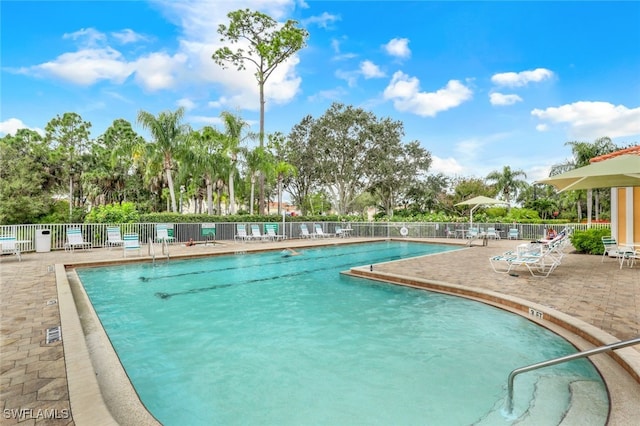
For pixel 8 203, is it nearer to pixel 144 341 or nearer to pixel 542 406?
pixel 144 341

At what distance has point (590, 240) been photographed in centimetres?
1161

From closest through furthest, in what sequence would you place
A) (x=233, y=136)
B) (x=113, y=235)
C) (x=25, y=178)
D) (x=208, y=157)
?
(x=113, y=235) < (x=208, y=157) < (x=233, y=136) < (x=25, y=178)

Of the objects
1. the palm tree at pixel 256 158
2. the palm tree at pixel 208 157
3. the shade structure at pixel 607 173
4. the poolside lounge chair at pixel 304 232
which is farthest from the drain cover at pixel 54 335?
the palm tree at pixel 256 158

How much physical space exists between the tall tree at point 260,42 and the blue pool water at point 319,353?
21621 mm

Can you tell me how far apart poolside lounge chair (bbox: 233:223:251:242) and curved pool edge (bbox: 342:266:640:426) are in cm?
1155

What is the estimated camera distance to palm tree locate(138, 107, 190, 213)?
1870 centimetres

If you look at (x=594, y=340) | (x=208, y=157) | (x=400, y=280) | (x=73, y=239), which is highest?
(x=208, y=157)

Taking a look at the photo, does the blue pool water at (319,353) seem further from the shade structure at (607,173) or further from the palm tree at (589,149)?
the palm tree at (589,149)

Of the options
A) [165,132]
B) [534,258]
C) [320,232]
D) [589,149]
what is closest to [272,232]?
[320,232]

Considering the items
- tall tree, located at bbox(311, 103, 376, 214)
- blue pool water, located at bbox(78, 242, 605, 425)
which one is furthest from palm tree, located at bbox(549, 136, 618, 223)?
blue pool water, located at bbox(78, 242, 605, 425)

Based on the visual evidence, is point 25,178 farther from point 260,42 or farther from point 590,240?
point 590,240

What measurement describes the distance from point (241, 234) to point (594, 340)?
49.8ft

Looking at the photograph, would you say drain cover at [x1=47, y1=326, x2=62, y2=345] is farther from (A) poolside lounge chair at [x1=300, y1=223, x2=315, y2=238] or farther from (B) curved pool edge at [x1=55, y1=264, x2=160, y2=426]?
(A) poolside lounge chair at [x1=300, y1=223, x2=315, y2=238]

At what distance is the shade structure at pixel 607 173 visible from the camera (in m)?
4.74
